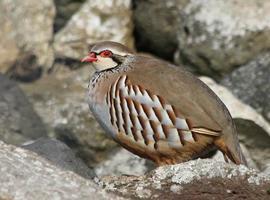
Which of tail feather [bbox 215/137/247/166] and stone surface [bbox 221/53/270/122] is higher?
tail feather [bbox 215/137/247/166]

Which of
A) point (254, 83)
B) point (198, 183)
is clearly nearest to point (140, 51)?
point (254, 83)

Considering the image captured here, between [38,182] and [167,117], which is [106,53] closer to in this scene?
[167,117]

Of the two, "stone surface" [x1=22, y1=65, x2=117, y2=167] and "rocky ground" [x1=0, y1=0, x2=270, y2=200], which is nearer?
"rocky ground" [x1=0, y1=0, x2=270, y2=200]

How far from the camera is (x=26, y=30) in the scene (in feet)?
36.8

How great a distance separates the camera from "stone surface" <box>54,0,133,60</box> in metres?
11.2

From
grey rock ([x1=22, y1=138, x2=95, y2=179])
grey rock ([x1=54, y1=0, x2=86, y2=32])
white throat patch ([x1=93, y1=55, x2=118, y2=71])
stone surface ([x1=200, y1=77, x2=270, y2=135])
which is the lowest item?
grey rock ([x1=54, y1=0, x2=86, y2=32])

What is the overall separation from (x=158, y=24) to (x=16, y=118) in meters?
3.20

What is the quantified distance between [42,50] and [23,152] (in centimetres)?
661

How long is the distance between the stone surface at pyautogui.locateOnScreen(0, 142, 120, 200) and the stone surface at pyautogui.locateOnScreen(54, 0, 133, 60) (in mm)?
6728

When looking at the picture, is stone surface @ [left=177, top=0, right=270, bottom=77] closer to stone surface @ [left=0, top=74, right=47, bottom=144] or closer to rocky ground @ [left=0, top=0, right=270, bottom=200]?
rocky ground @ [left=0, top=0, right=270, bottom=200]

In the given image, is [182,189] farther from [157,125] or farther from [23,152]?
[157,125]

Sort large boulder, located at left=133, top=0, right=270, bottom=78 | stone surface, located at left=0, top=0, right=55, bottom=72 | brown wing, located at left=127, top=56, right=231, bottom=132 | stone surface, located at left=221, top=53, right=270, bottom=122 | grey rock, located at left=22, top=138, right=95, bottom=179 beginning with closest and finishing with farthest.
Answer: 1. grey rock, located at left=22, top=138, right=95, bottom=179
2. brown wing, located at left=127, top=56, right=231, bottom=132
3. stone surface, located at left=221, top=53, right=270, bottom=122
4. large boulder, located at left=133, top=0, right=270, bottom=78
5. stone surface, located at left=0, top=0, right=55, bottom=72

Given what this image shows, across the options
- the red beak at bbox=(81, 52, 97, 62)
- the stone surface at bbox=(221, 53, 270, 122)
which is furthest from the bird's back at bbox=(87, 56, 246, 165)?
the stone surface at bbox=(221, 53, 270, 122)

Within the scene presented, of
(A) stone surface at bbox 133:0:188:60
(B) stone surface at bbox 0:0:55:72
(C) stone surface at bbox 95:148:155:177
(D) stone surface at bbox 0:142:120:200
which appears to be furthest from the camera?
(A) stone surface at bbox 133:0:188:60
